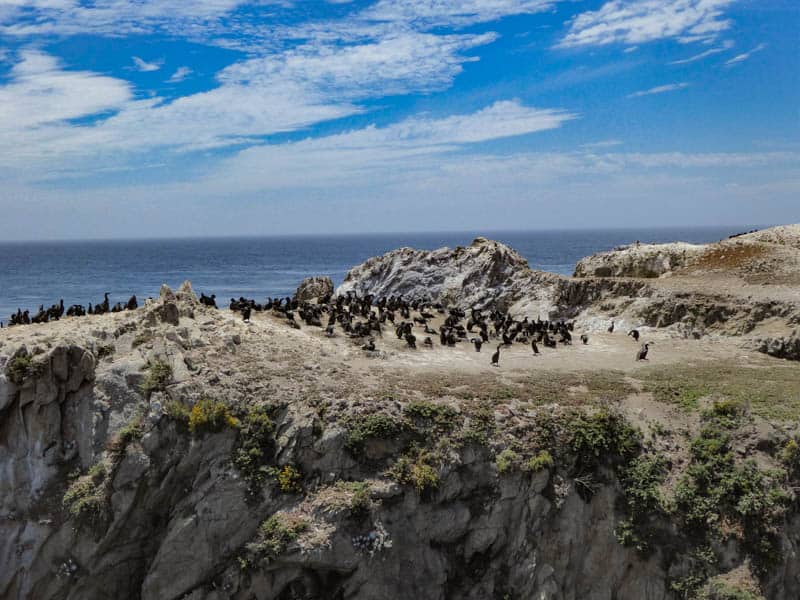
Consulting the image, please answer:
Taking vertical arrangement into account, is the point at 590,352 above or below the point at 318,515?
above

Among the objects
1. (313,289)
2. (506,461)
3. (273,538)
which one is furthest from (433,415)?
(313,289)

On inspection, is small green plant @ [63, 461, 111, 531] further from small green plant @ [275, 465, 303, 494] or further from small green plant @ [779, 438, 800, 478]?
small green plant @ [779, 438, 800, 478]

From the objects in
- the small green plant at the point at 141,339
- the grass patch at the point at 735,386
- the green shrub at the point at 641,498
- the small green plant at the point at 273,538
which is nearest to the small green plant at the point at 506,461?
the green shrub at the point at 641,498

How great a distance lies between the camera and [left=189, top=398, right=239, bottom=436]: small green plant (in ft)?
81.3

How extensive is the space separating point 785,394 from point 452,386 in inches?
614

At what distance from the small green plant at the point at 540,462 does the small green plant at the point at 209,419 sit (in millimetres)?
11576

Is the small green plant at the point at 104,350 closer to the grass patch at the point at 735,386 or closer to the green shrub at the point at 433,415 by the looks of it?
the green shrub at the point at 433,415

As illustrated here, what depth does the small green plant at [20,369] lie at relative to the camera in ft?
84.2

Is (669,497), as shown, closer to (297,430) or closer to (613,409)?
(613,409)

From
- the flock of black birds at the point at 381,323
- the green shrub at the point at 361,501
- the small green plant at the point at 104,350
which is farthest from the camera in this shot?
the flock of black birds at the point at 381,323

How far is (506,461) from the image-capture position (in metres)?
24.1

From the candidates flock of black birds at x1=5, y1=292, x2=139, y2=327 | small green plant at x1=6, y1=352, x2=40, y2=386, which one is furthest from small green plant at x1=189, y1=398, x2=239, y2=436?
flock of black birds at x1=5, y1=292, x2=139, y2=327

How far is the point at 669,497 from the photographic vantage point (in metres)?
24.2

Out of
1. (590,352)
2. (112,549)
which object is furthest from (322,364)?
(590,352)
